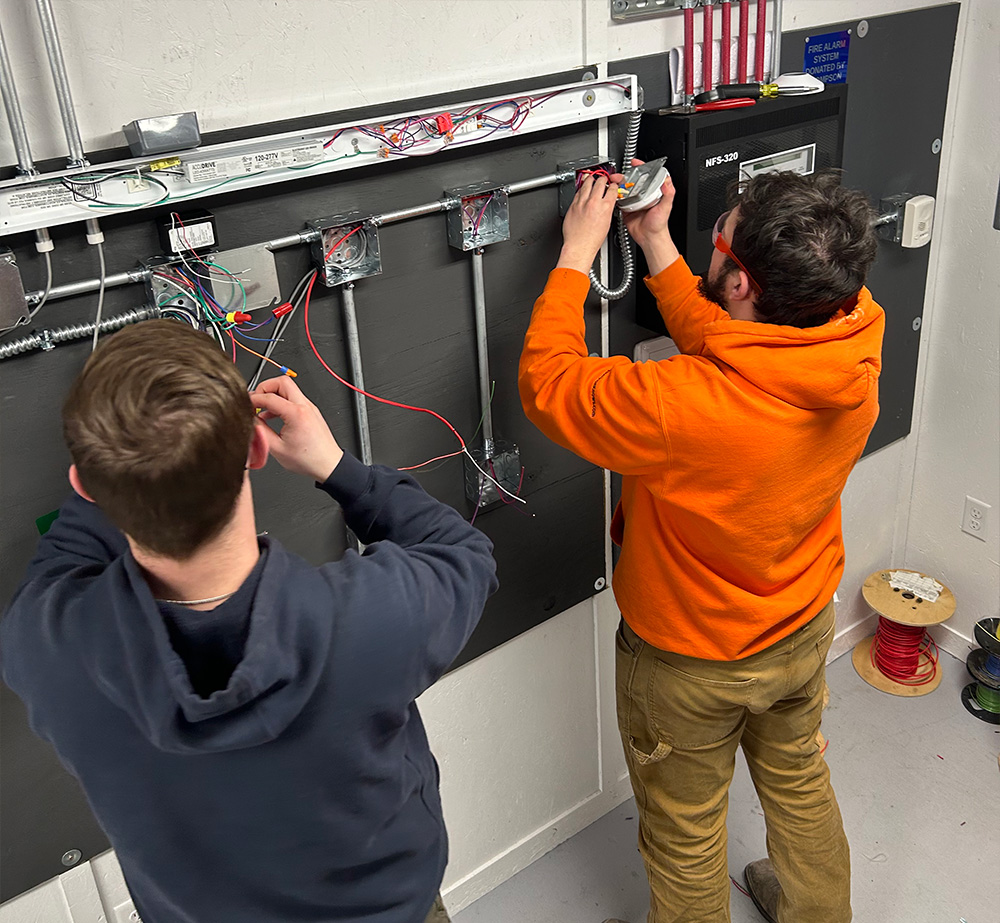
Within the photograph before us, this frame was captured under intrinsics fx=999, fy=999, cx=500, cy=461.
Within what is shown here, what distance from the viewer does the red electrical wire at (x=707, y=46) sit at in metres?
1.73

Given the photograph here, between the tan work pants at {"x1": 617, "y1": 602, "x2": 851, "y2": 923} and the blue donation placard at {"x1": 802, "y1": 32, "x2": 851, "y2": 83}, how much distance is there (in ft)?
3.42

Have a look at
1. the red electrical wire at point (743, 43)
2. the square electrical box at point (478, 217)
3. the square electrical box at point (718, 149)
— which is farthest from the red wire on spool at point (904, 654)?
the square electrical box at point (478, 217)

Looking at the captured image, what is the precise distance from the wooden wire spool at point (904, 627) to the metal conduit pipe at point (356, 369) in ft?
5.23

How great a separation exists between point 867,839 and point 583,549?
95 cm

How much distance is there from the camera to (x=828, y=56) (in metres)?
1.97

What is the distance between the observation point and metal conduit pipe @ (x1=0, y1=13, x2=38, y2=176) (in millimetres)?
1109

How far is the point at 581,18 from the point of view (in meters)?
1.61

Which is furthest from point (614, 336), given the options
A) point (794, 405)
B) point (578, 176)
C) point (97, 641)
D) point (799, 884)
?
point (97, 641)

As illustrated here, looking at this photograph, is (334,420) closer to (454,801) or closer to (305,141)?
(305,141)

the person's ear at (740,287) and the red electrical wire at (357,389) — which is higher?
the person's ear at (740,287)

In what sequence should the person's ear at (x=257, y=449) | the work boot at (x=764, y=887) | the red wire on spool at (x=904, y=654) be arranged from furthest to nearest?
the red wire on spool at (x=904, y=654), the work boot at (x=764, y=887), the person's ear at (x=257, y=449)

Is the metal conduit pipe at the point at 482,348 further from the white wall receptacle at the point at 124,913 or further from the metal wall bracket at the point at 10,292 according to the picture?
the white wall receptacle at the point at 124,913

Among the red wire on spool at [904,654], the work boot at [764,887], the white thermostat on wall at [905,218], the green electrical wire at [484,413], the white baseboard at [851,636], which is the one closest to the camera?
the green electrical wire at [484,413]

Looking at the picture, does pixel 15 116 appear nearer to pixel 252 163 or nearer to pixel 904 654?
pixel 252 163
